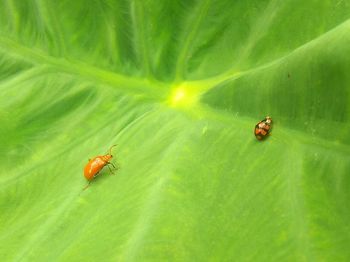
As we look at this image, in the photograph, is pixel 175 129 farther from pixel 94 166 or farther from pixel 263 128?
pixel 263 128

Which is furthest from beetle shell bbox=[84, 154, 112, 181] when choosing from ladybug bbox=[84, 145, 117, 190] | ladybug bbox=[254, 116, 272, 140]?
ladybug bbox=[254, 116, 272, 140]

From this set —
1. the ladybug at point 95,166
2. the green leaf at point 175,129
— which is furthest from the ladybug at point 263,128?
the ladybug at point 95,166

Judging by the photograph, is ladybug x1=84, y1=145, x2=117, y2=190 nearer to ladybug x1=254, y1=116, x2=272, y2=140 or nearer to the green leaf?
the green leaf

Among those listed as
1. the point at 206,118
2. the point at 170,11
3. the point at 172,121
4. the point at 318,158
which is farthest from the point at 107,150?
the point at 318,158

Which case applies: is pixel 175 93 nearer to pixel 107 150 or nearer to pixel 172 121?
pixel 172 121

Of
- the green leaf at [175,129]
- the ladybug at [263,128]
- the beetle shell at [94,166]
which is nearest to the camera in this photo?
the green leaf at [175,129]

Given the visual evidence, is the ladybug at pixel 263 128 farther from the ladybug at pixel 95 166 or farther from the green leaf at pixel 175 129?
the ladybug at pixel 95 166
